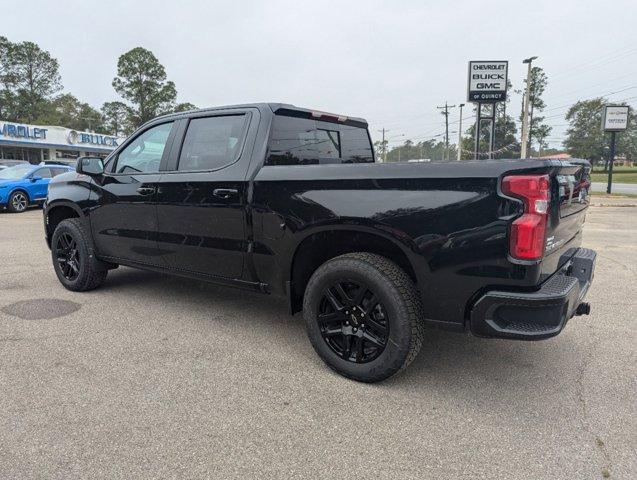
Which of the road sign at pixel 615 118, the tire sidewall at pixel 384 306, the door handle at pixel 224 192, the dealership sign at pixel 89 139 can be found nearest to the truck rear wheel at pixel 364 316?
the tire sidewall at pixel 384 306

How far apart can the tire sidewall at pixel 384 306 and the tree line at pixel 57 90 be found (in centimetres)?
5795

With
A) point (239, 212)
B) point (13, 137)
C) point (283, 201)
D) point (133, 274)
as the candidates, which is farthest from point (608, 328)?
point (13, 137)

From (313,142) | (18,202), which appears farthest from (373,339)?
(18,202)

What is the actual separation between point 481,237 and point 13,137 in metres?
46.2

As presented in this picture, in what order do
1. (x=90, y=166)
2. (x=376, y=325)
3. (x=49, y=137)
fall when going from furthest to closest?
1. (x=49, y=137)
2. (x=90, y=166)
3. (x=376, y=325)

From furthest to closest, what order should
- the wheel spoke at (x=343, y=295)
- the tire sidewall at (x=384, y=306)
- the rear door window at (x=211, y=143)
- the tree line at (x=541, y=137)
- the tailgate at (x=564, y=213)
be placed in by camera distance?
the tree line at (x=541, y=137), the rear door window at (x=211, y=143), the wheel spoke at (x=343, y=295), the tire sidewall at (x=384, y=306), the tailgate at (x=564, y=213)

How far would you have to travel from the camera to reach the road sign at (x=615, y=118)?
24.0 m

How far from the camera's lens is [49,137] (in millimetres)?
42906

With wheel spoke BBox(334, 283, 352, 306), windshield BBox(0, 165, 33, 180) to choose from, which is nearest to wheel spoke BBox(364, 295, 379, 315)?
wheel spoke BBox(334, 283, 352, 306)

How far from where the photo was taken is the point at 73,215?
523cm

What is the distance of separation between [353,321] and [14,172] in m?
14.9

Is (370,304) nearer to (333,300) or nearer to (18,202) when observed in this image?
(333,300)

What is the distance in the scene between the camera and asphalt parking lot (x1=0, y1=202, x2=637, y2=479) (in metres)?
2.24

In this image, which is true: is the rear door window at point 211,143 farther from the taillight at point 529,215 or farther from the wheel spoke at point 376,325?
the taillight at point 529,215
